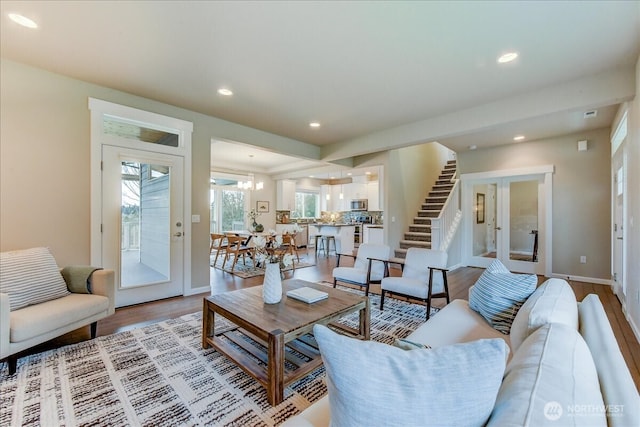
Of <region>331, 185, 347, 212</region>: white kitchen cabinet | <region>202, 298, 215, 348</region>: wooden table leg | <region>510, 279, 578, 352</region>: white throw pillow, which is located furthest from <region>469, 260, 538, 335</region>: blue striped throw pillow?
<region>331, 185, 347, 212</region>: white kitchen cabinet

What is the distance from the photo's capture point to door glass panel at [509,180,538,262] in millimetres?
5444

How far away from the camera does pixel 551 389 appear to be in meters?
0.71

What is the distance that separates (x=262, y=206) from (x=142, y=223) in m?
5.22

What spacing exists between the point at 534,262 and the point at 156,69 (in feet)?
22.4

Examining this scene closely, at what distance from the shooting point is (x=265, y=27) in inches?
85.4

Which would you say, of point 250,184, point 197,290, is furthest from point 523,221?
point 250,184

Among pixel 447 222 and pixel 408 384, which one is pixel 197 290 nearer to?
pixel 408 384

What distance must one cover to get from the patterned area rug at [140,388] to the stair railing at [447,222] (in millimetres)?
3398

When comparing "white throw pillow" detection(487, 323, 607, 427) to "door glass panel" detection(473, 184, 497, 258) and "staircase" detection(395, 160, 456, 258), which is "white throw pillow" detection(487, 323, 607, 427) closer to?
"staircase" detection(395, 160, 456, 258)

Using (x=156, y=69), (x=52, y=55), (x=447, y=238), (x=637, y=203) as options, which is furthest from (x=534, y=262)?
(x=52, y=55)

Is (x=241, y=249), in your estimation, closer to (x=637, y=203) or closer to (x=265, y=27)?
(x=265, y=27)

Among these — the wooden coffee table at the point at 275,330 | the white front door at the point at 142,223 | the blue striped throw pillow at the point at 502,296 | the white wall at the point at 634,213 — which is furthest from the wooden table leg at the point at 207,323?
the white wall at the point at 634,213

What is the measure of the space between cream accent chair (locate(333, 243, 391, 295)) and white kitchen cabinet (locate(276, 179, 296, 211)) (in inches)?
220

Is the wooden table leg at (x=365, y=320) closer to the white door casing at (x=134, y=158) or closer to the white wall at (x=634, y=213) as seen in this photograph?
the white wall at (x=634, y=213)
